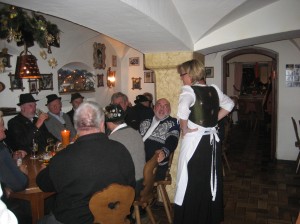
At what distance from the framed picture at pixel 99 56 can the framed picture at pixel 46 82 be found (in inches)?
61.9

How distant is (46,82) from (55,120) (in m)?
1.08

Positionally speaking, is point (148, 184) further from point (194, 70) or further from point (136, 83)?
point (136, 83)

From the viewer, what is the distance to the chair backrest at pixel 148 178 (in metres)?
2.49

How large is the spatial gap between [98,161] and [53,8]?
3.67 ft

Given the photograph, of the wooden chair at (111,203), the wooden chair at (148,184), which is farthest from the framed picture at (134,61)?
the wooden chair at (111,203)

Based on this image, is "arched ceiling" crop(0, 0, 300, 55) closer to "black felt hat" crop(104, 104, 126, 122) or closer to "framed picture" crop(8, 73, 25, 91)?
"black felt hat" crop(104, 104, 126, 122)

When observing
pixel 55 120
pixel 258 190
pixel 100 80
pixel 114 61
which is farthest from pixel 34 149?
pixel 114 61

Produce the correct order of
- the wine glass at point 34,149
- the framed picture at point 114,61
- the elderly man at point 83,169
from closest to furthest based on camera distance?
the elderly man at point 83,169 → the wine glass at point 34,149 → the framed picture at point 114,61

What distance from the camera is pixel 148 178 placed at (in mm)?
2543

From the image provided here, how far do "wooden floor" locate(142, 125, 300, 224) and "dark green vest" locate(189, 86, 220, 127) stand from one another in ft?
4.71

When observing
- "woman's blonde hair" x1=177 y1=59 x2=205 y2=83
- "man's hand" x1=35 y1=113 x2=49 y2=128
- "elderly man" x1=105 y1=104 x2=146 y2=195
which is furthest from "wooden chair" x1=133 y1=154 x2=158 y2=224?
"man's hand" x1=35 y1=113 x2=49 y2=128

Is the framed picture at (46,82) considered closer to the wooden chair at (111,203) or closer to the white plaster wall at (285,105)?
the wooden chair at (111,203)

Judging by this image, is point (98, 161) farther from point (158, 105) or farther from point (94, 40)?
point (94, 40)

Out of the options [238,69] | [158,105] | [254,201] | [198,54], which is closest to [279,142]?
[254,201]
